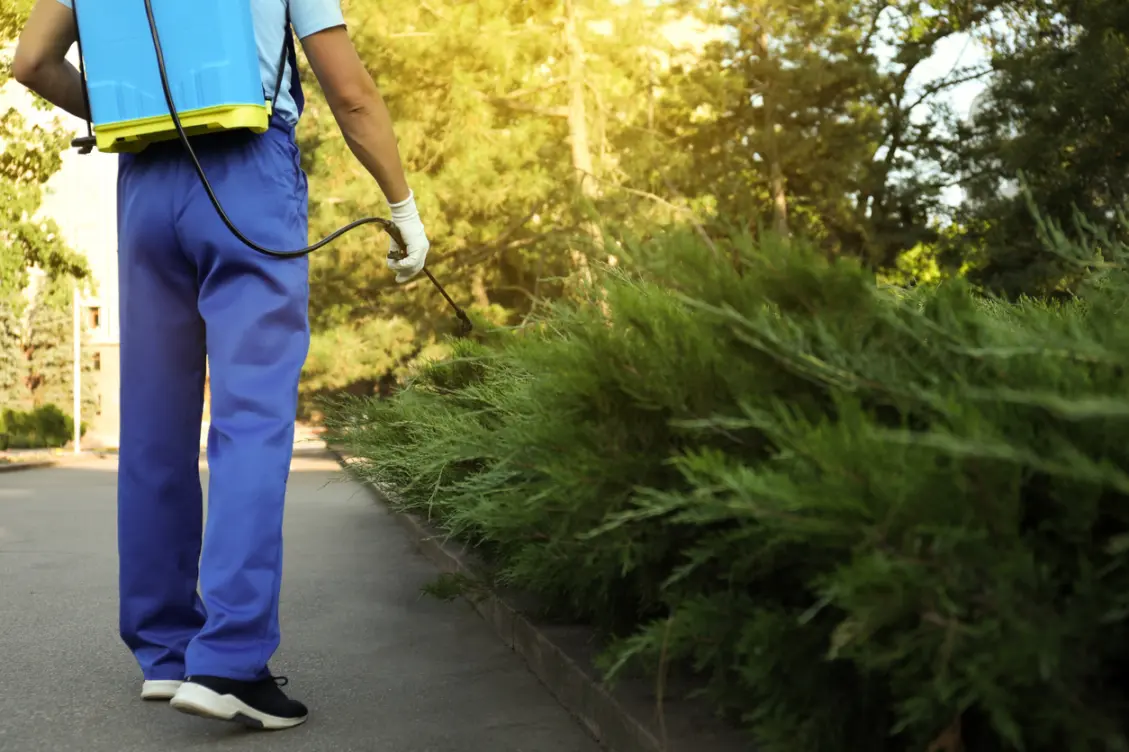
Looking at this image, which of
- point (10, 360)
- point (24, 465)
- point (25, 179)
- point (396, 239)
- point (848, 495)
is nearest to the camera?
point (848, 495)

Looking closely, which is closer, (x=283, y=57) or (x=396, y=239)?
(x=283, y=57)

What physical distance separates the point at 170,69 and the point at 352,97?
1.65 feet

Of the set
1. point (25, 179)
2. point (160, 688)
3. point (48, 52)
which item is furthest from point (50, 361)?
point (160, 688)

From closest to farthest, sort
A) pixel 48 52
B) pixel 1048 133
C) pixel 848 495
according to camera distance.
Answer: pixel 848 495
pixel 48 52
pixel 1048 133

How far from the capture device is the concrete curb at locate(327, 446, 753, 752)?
8.32 feet

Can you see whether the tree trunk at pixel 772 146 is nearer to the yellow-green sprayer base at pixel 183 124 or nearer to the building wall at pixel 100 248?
the building wall at pixel 100 248

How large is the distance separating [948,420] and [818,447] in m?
0.19

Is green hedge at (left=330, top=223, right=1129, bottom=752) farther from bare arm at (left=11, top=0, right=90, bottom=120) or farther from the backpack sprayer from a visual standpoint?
bare arm at (left=11, top=0, right=90, bottom=120)

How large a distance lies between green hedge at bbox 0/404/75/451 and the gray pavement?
30.1 meters

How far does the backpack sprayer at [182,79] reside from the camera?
10.9ft

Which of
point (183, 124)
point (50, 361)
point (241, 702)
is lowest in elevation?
point (50, 361)

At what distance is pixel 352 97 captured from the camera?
3.62 meters

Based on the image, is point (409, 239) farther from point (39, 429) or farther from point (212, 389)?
point (39, 429)

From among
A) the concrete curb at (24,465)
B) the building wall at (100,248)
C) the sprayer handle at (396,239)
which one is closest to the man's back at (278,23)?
the sprayer handle at (396,239)
